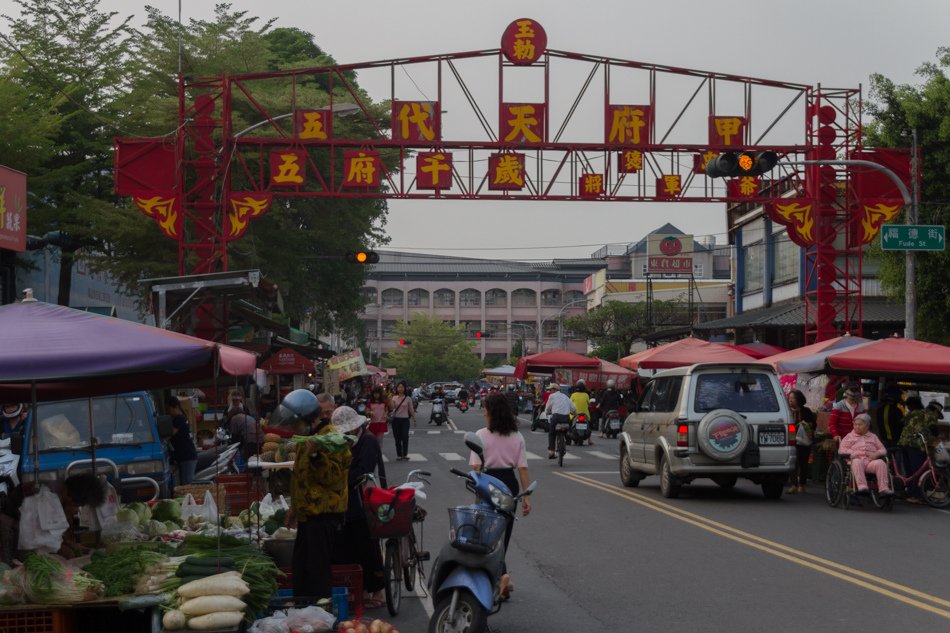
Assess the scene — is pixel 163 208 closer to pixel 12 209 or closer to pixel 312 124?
pixel 12 209

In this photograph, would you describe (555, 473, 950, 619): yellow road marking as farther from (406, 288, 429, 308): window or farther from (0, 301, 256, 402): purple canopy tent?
(406, 288, 429, 308): window

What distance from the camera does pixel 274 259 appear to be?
128ft

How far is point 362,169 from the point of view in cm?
3142

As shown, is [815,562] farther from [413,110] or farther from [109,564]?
[413,110]

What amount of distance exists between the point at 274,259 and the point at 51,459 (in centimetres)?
2222

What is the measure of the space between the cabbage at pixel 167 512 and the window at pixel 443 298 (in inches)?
5435

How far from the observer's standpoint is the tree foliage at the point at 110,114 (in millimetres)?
30656

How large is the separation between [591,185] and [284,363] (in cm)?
927

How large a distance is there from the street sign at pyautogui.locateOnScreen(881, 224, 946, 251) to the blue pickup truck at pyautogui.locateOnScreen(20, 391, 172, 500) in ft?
45.6

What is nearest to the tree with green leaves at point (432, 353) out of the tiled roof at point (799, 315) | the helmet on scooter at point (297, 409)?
the tiled roof at point (799, 315)

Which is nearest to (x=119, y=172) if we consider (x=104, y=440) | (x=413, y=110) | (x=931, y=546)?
(x=413, y=110)

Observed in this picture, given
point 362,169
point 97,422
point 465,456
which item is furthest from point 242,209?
point 97,422

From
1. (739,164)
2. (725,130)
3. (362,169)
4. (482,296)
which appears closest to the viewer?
(739,164)

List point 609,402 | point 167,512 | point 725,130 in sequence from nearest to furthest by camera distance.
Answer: point 167,512, point 725,130, point 609,402
